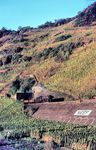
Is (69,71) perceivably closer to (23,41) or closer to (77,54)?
(77,54)

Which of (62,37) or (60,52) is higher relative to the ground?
(62,37)

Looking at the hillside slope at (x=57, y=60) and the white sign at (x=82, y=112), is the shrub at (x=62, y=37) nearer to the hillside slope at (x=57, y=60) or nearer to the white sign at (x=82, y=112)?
the hillside slope at (x=57, y=60)

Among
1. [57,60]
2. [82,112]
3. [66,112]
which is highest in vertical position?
[57,60]

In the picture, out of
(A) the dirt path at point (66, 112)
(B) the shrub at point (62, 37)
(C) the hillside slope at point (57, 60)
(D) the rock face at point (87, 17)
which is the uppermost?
(D) the rock face at point (87, 17)

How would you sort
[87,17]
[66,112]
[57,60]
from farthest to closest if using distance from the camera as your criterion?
[87,17]
[57,60]
[66,112]

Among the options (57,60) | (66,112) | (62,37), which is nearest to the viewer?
(66,112)

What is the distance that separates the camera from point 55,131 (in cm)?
5006

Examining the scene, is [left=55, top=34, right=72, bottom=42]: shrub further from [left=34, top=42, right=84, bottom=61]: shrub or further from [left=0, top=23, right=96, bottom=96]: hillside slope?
[left=34, top=42, right=84, bottom=61]: shrub

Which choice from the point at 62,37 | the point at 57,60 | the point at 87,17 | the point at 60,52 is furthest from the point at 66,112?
the point at 87,17

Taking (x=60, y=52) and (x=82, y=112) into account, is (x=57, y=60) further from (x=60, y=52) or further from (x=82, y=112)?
(x=82, y=112)

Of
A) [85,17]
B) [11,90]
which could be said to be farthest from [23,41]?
[11,90]

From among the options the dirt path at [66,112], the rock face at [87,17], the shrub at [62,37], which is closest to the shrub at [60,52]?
the shrub at [62,37]

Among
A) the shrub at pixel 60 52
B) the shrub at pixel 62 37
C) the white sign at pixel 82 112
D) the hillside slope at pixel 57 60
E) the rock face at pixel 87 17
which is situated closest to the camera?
the white sign at pixel 82 112

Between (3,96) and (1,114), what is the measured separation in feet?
56.3
